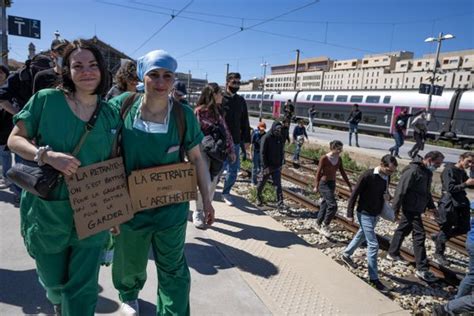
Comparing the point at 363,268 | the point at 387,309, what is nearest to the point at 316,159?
the point at 363,268

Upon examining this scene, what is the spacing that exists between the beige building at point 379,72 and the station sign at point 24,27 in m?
68.8

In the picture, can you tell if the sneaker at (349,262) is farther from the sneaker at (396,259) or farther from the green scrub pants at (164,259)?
the green scrub pants at (164,259)

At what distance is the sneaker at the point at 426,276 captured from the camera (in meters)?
4.56

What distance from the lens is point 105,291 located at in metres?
3.01

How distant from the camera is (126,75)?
3.59 m

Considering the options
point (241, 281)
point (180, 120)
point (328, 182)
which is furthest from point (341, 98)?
point (180, 120)

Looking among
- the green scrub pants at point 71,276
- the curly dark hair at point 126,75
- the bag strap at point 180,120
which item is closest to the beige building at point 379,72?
the curly dark hair at point 126,75

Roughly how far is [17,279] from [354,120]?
52.4 ft

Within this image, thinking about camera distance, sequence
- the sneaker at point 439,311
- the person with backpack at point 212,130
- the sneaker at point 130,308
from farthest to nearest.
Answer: the person with backpack at point 212,130
the sneaker at point 439,311
the sneaker at point 130,308

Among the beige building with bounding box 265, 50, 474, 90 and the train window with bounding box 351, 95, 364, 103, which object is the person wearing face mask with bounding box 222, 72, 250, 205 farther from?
the beige building with bounding box 265, 50, 474, 90

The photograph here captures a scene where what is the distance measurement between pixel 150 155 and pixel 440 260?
479 centimetres

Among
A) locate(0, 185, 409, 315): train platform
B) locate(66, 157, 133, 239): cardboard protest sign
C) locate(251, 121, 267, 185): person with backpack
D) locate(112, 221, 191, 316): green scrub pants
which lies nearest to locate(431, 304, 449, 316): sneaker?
locate(0, 185, 409, 315): train platform

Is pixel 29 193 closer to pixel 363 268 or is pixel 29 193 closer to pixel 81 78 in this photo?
pixel 81 78

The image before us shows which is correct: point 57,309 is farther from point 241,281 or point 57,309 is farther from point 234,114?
point 234,114
